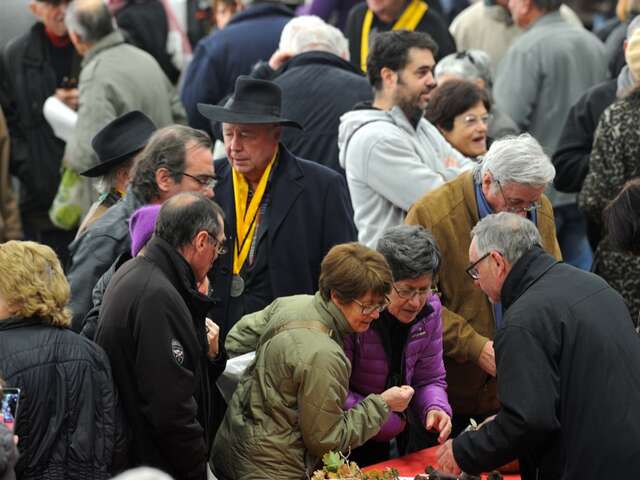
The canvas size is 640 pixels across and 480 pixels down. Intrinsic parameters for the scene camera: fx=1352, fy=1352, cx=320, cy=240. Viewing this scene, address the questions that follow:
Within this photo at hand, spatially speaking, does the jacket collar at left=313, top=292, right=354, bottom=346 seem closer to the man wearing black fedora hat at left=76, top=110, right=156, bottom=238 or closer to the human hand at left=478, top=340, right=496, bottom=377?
the human hand at left=478, top=340, right=496, bottom=377

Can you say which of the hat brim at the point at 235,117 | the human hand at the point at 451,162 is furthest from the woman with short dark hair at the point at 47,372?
the human hand at the point at 451,162

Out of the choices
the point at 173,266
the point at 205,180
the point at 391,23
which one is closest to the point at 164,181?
the point at 205,180

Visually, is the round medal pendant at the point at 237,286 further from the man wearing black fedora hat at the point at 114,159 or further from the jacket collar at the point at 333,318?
the jacket collar at the point at 333,318

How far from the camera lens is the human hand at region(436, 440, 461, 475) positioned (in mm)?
5039

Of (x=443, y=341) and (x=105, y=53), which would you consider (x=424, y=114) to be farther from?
(x=105, y=53)

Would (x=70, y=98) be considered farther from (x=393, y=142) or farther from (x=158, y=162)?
(x=393, y=142)

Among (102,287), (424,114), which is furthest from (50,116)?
(102,287)

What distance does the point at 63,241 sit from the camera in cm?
878

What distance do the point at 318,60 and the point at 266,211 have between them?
1.49m

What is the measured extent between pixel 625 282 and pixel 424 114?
1.33 metres

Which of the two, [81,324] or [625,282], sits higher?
[81,324]

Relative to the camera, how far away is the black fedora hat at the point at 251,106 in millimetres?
6189

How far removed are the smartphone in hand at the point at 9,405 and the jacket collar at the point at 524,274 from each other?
5.78 feet

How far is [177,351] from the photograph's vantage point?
16.0 ft
